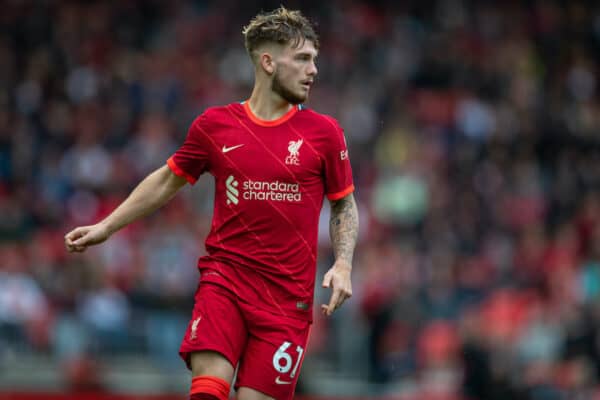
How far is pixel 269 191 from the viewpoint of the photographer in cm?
704

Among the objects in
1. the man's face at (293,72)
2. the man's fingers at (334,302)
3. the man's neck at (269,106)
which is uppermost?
the man's face at (293,72)

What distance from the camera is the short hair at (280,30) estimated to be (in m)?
7.14

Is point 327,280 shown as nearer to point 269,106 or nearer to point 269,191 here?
point 269,191

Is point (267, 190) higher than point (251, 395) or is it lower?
higher

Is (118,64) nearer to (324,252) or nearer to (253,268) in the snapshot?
(324,252)

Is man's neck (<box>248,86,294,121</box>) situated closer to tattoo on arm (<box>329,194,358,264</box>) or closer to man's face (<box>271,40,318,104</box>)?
Result: man's face (<box>271,40,318,104</box>)

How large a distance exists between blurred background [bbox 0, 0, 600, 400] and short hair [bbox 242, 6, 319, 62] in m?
5.97

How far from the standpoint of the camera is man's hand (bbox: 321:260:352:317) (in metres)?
6.71

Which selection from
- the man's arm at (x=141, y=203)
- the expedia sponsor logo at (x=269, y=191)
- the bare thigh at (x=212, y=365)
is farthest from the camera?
the man's arm at (x=141, y=203)

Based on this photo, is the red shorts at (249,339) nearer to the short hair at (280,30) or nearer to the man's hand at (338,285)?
the man's hand at (338,285)

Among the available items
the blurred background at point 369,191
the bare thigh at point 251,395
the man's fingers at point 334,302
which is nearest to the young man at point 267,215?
the bare thigh at point 251,395

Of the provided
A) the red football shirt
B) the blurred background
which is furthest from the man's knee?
the blurred background

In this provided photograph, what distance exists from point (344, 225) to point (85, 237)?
4.99ft

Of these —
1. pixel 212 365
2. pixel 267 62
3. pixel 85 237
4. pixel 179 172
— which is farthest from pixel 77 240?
pixel 267 62
